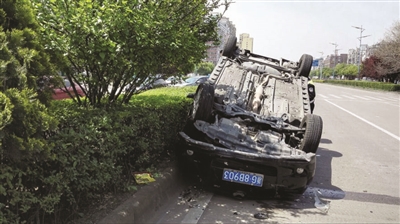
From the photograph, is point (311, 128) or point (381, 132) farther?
point (381, 132)

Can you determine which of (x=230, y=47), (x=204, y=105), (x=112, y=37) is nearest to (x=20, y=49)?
(x=112, y=37)

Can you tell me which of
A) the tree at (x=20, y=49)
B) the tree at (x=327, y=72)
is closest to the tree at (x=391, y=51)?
the tree at (x=20, y=49)

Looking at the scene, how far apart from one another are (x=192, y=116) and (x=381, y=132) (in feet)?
28.3

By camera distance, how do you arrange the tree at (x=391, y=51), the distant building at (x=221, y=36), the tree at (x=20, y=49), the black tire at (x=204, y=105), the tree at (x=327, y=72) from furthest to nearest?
the tree at (x=327, y=72)
the tree at (x=391, y=51)
the distant building at (x=221, y=36)
the black tire at (x=204, y=105)
the tree at (x=20, y=49)

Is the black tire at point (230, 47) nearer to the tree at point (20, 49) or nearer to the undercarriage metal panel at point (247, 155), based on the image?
the undercarriage metal panel at point (247, 155)

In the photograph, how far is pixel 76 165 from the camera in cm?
301

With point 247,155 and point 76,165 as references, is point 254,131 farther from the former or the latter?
point 76,165

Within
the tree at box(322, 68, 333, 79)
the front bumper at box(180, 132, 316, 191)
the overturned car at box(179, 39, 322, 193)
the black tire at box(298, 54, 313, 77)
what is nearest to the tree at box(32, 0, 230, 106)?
the overturned car at box(179, 39, 322, 193)

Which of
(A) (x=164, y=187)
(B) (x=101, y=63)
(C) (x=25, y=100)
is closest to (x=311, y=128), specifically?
(A) (x=164, y=187)

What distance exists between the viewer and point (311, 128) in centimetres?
489

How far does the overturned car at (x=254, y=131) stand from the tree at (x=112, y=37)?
1083 millimetres

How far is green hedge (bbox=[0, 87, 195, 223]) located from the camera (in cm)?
252

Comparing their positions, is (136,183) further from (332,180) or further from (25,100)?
(332,180)

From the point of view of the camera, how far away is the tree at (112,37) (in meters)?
3.50
